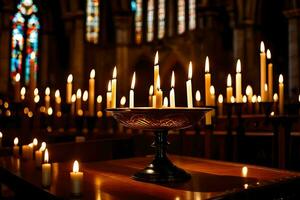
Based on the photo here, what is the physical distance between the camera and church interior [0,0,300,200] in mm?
2039

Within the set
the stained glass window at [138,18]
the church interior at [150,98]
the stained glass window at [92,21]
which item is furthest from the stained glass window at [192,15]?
the stained glass window at [92,21]

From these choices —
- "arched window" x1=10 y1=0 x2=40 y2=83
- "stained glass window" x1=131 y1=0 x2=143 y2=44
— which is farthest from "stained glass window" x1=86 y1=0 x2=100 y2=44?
"arched window" x1=10 y1=0 x2=40 y2=83

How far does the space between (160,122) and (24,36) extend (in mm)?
15057

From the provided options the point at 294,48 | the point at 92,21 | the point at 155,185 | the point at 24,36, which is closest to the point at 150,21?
the point at 92,21

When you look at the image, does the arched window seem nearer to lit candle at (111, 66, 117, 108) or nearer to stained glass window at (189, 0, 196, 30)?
stained glass window at (189, 0, 196, 30)

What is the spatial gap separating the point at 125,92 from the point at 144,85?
4.39 feet

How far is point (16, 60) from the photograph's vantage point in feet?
49.3

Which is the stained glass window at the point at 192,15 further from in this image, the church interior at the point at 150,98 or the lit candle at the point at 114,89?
the lit candle at the point at 114,89

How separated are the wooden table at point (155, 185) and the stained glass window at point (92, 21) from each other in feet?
48.1

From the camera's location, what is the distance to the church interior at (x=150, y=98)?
2.04 metres

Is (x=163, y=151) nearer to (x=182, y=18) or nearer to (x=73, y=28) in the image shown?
(x=73, y=28)

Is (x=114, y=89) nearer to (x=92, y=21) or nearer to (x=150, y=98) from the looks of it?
(x=150, y=98)

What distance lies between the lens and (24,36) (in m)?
15.6

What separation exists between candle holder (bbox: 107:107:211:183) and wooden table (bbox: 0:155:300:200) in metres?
0.10
